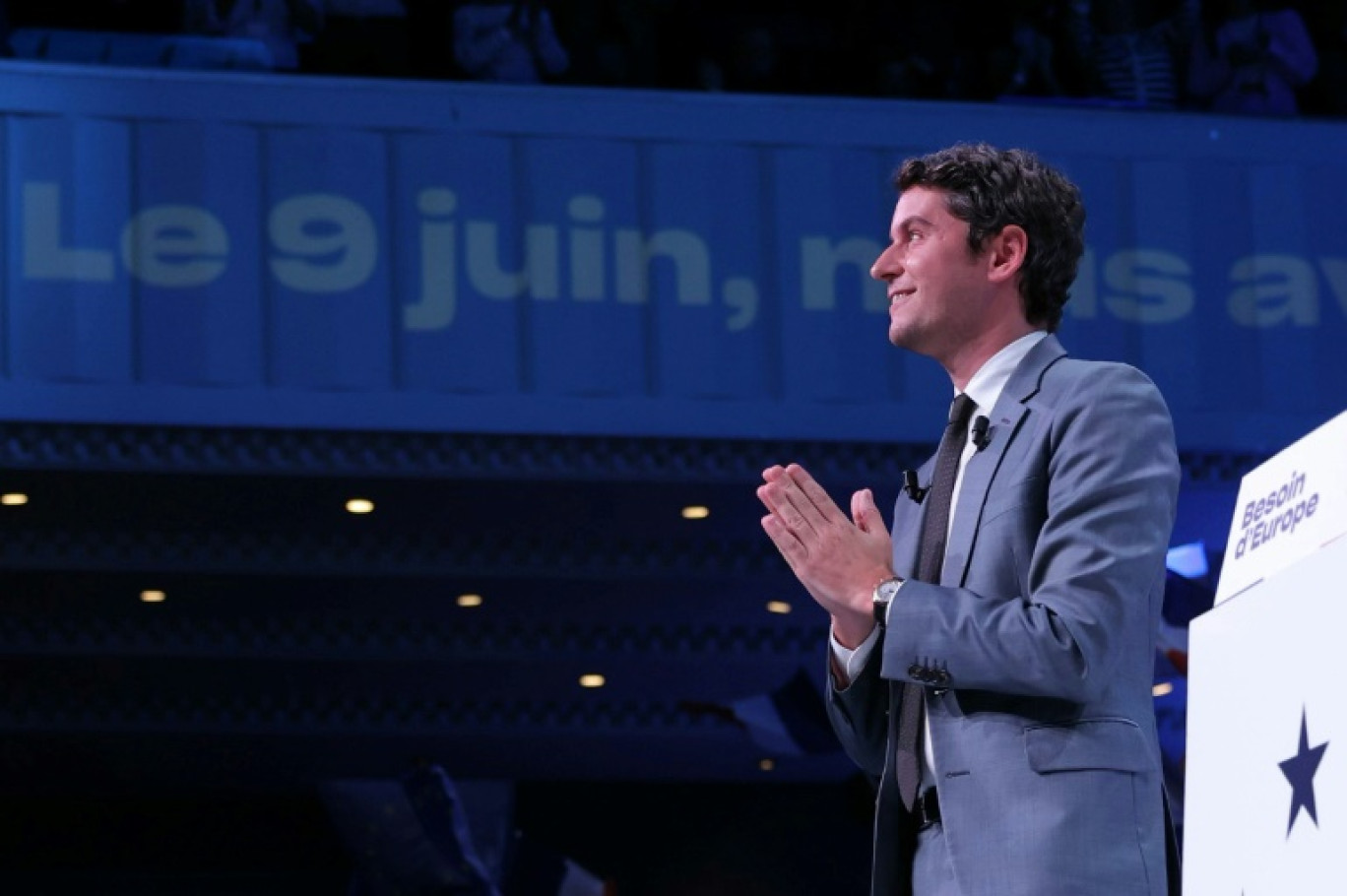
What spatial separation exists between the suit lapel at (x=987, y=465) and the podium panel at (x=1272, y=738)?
15.7 inches

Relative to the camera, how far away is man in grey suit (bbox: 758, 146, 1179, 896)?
2.37m

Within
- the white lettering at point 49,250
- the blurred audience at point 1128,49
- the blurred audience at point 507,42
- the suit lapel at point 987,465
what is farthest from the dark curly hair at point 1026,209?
the blurred audience at point 1128,49

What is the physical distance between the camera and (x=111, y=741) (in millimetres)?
12680

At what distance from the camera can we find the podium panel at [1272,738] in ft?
5.94

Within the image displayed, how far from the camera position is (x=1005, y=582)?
250 cm

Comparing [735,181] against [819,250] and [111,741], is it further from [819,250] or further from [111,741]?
[111,741]

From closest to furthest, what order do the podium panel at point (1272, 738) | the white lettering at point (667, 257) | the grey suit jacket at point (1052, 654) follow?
the podium panel at point (1272, 738) → the grey suit jacket at point (1052, 654) → the white lettering at point (667, 257)

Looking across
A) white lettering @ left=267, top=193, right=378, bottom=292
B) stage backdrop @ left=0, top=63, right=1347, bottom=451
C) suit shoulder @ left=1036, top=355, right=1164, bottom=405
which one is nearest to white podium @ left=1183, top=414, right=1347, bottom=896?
suit shoulder @ left=1036, top=355, right=1164, bottom=405

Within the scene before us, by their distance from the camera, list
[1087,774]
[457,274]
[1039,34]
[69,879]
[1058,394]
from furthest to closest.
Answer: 1. [69,879]
2. [1039,34]
3. [457,274]
4. [1058,394]
5. [1087,774]

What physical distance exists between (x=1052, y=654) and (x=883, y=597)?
0.22 metres

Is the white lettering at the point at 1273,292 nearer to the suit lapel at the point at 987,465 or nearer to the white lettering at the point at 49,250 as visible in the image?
the white lettering at the point at 49,250

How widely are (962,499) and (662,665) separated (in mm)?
9813

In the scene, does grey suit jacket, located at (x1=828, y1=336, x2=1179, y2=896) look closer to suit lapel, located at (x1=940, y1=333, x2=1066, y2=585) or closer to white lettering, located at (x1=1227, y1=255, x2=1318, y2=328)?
suit lapel, located at (x1=940, y1=333, x2=1066, y2=585)

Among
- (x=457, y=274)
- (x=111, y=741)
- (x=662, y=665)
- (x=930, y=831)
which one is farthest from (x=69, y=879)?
(x=930, y=831)
